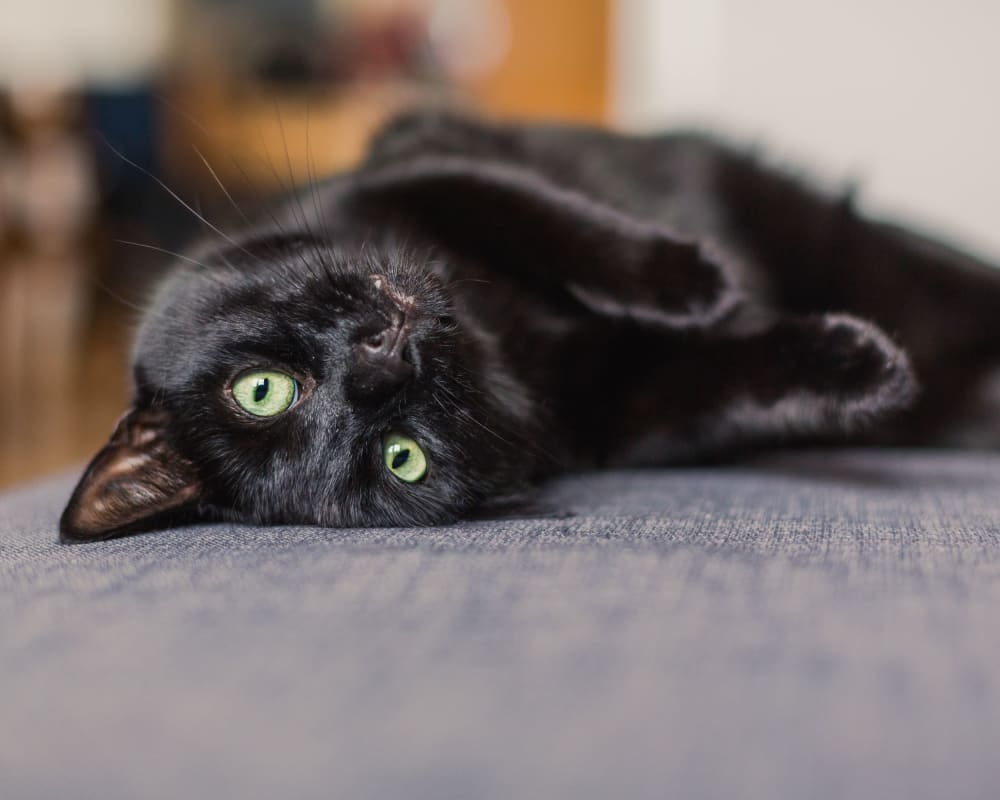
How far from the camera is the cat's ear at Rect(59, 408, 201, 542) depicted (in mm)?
826

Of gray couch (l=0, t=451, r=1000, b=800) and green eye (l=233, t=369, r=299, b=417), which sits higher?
gray couch (l=0, t=451, r=1000, b=800)

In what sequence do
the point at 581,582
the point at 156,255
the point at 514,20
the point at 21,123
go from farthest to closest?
the point at 514,20
the point at 21,123
the point at 156,255
the point at 581,582

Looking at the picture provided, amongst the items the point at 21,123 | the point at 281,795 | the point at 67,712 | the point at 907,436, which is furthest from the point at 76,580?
the point at 21,123

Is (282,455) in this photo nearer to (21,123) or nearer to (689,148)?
(689,148)

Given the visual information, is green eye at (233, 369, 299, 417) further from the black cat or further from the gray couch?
the gray couch

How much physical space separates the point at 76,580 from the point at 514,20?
4654 millimetres

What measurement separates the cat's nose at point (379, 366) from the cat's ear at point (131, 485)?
0.65 ft

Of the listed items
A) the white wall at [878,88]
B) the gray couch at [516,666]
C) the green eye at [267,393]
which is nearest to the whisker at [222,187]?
the green eye at [267,393]

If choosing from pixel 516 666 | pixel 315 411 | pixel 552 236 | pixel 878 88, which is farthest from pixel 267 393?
pixel 878 88

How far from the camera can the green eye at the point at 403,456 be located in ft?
3.15

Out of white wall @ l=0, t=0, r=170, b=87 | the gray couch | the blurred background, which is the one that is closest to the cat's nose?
the gray couch

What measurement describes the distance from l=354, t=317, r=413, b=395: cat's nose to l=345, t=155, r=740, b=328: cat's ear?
288mm

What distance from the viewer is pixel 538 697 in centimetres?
47

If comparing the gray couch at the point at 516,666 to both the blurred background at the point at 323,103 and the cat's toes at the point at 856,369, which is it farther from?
the blurred background at the point at 323,103
